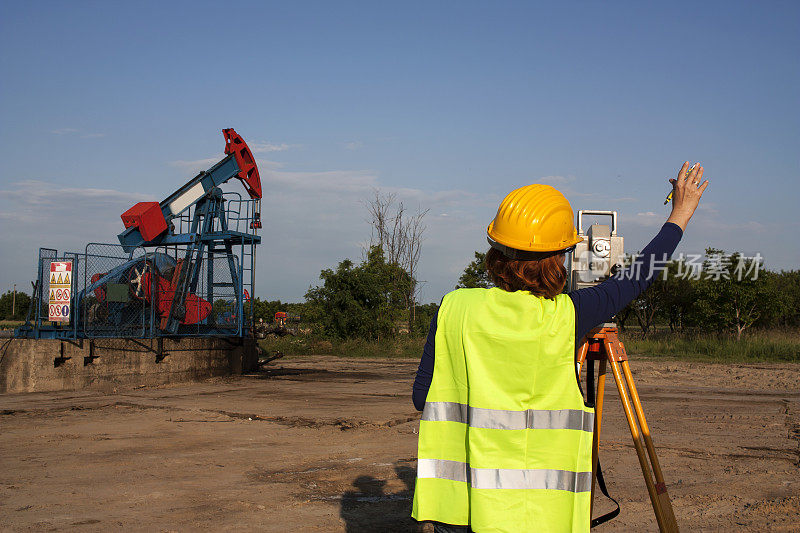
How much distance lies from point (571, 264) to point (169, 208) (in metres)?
16.1

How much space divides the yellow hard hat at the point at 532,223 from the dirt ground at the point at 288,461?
11.2ft

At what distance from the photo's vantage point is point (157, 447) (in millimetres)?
8070

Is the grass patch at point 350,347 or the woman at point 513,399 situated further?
the grass patch at point 350,347

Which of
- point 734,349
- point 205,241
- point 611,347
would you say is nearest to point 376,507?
point 611,347

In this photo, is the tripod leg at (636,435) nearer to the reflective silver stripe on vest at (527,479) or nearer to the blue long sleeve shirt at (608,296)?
the blue long sleeve shirt at (608,296)

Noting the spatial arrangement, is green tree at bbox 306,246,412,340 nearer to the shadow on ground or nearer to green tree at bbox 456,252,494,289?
green tree at bbox 456,252,494,289

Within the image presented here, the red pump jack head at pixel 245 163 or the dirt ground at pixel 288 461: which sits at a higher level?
the red pump jack head at pixel 245 163

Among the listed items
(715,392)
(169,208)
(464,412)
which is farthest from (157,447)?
(715,392)

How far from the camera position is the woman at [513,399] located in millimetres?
1957

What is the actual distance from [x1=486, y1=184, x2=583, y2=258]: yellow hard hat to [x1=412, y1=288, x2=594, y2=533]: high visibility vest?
0.16 meters

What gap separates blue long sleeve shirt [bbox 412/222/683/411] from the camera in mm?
2057

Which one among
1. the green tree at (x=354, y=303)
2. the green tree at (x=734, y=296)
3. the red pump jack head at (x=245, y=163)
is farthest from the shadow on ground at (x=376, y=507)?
the green tree at (x=734, y=296)

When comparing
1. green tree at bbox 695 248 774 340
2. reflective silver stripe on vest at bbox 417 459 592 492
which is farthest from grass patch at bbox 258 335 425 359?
reflective silver stripe on vest at bbox 417 459 592 492

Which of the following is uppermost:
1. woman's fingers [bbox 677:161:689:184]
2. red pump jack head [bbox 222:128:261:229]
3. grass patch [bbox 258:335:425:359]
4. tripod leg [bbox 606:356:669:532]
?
red pump jack head [bbox 222:128:261:229]
